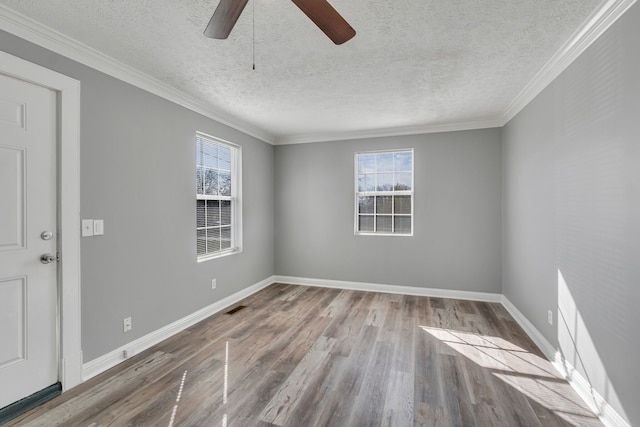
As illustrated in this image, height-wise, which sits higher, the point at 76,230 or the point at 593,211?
the point at 593,211

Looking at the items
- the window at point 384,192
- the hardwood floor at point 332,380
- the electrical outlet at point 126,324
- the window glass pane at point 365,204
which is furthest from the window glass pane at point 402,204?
the electrical outlet at point 126,324

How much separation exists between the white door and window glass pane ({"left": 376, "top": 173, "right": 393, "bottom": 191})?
12.6 feet

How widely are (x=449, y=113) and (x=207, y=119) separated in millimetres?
2971

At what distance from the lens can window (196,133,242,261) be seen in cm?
360

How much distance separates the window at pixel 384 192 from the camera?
4574 mm

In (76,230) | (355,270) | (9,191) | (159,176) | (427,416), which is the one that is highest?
(159,176)

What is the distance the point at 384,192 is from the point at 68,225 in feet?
12.5

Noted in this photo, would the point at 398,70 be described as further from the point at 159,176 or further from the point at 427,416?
the point at 427,416

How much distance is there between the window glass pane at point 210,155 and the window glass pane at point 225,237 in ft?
2.85

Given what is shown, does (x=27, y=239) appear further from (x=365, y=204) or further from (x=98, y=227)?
(x=365, y=204)

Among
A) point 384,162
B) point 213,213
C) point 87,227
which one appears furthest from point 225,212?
point 384,162

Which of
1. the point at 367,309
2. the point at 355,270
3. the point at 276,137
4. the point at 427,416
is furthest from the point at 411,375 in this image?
the point at 276,137

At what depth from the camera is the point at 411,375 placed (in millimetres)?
2336

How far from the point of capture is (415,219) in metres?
4.48
